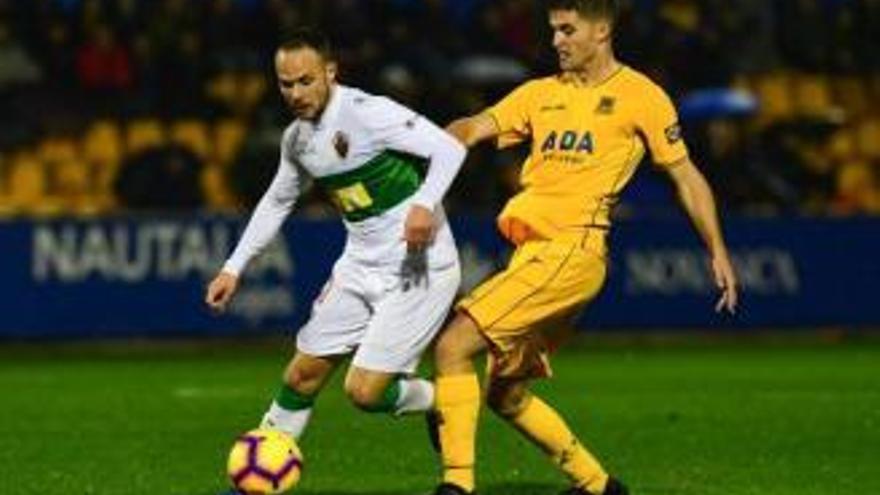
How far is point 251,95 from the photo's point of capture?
24.0 metres

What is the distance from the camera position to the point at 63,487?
35.2 feet

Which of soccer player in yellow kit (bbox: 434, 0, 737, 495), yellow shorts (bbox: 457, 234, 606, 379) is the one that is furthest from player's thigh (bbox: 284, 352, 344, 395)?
yellow shorts (bbox: 457, 234, 606, 379)

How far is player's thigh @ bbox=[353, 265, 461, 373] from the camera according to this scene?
32.2 feet

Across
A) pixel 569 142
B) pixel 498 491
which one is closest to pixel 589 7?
pixel 569 142

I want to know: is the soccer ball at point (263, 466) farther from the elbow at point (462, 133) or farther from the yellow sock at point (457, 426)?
the elbow at point (462, 133)

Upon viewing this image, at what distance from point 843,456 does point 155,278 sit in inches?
381

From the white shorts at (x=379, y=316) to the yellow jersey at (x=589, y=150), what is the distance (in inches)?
19.5

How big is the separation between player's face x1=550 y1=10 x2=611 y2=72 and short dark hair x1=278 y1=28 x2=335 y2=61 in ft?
3.02

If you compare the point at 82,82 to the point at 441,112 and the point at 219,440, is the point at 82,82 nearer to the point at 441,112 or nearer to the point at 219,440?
the point at 441,112

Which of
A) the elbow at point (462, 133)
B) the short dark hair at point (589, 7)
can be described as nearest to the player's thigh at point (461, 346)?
the elbow at point (462, 133)

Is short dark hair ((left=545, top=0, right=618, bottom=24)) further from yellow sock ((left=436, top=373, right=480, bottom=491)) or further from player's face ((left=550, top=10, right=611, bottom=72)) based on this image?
yellow sock ((left=436, top=373, right=480, bottom=491))

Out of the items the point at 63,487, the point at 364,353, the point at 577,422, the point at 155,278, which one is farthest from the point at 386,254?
the point at 155,278

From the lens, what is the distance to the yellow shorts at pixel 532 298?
31.3 feet

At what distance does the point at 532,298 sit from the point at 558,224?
0.32 m
